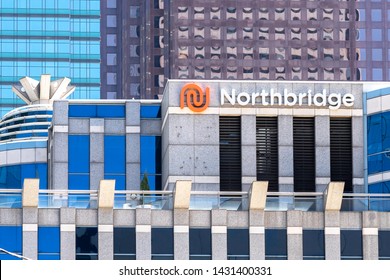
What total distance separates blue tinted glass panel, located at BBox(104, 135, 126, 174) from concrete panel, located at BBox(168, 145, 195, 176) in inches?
304

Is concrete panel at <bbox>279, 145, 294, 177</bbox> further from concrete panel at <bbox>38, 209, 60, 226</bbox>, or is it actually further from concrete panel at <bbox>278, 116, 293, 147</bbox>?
concrete panel at <bbox>38, 209, 60, 226</bbox>

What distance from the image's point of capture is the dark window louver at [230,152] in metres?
93.5

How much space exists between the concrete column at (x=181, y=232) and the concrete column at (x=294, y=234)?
5.46 metres

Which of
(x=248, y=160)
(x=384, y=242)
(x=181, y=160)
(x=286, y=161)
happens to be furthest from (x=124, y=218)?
(x=286, y=161)

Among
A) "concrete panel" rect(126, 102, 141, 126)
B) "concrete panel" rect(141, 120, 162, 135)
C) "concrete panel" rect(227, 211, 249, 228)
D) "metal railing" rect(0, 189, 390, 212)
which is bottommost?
"concrete panel" rect(227, 211, 249, 228)

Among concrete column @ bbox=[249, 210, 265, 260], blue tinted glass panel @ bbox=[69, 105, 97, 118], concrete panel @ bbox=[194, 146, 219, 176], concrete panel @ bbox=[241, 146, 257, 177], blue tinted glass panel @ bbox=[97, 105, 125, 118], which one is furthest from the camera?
blue tinted glass panel @ bbox=[69, 105, 97, 118]

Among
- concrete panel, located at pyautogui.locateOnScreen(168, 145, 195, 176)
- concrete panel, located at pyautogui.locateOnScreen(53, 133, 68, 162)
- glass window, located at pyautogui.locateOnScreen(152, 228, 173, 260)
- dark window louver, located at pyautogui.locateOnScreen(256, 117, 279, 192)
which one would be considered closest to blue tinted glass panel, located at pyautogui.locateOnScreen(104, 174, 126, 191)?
concrete panel, located at pyautogui.locateOnScreen(53, 133, 68, 162)

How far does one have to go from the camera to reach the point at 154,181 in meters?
101

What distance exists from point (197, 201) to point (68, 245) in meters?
7.33

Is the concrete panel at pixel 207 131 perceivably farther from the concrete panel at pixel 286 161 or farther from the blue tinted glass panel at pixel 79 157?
the blue tinted glass panel at pixel 79 157

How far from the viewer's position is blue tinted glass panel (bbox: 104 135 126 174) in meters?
Answer: 101

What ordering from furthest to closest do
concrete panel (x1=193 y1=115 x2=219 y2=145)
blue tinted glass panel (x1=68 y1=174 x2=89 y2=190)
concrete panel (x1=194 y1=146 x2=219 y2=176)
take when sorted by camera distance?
blue tinted glass panel (x1=68 y1=174 x2=89 y2=190) → concrete panel (x1=193 y1=115 x2=219 y2=145) → concrete panel (x1=194 y1=146 x2=219 y2=176)

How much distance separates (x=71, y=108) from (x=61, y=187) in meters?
5.53
